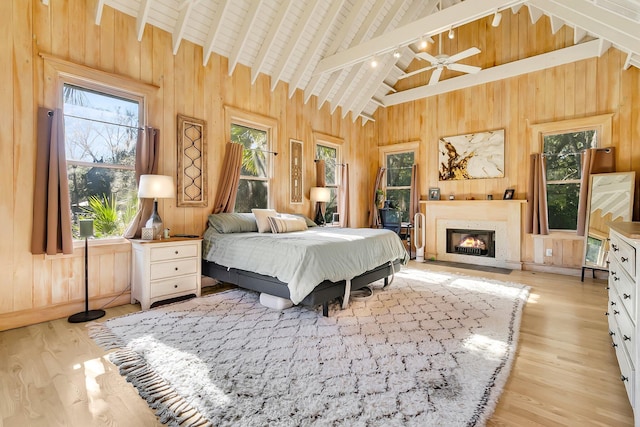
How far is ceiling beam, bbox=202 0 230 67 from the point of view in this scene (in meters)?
3.74

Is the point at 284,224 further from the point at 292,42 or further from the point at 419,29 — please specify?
the point at 419,29

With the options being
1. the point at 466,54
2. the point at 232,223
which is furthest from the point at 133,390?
the point at 466,54

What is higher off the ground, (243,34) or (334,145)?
(243,34)

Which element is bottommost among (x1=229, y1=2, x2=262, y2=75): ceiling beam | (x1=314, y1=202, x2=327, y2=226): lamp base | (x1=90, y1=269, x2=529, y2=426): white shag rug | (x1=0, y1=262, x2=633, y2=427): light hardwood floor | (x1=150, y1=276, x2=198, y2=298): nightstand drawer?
(x1=0, y1=262, x2=633, y2=427): light hardwood floor

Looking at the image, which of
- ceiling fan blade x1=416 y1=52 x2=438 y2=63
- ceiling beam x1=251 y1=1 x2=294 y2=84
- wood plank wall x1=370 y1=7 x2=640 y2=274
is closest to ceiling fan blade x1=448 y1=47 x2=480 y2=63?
ceiling fan blade x1=416 y1=52 x2=438 y2=63

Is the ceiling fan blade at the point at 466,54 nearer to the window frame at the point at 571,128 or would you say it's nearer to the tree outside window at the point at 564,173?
Result: the window frame at the point at 571,128

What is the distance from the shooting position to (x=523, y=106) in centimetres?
534

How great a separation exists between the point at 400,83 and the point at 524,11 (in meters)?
2.45

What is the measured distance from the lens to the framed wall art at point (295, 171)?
533 cm

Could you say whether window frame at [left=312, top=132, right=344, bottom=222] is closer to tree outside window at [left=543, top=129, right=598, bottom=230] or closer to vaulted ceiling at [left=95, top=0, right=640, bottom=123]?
vaulted ceiling at [left=95, top=0, right=640, bottom=123]

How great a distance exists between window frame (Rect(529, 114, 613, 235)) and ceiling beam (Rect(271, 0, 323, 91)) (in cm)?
417

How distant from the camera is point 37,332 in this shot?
8.49 ft

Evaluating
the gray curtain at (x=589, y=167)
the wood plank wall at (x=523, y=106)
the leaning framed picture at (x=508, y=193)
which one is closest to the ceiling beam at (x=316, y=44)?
the wood plank wall at (x=523, y=106)

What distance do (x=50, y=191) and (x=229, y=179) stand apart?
6.42 ft
